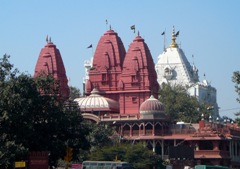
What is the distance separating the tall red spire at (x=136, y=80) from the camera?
105 metres

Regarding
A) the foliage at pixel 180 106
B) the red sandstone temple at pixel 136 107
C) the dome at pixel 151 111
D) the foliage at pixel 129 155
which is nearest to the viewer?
the foliage at pixel 129 155

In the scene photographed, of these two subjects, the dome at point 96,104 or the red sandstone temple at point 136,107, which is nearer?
the red sandstone temple at point 136,107

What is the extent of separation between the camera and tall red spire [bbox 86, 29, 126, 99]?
109 metres

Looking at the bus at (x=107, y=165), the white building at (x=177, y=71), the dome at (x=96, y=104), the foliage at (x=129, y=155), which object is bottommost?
the bus at (x=107, y=165)

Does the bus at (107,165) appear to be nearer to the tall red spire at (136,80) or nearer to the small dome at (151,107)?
the small dome at (151,107)

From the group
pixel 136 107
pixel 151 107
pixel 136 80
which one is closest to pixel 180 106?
pixel 136 80

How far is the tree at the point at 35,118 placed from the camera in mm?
52156

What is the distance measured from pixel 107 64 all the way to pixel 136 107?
7.95 m

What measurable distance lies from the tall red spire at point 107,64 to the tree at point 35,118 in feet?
157

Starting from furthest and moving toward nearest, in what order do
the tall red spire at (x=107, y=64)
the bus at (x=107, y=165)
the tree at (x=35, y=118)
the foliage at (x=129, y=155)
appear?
the tall red spire at (x=107, y=64)
the foliage at (x=129, y=155)
the bus at (x=107, y=165)
the tree at (x=35, y=118)

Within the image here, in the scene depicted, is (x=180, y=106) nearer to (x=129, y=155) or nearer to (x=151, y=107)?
(x=151, y=107)

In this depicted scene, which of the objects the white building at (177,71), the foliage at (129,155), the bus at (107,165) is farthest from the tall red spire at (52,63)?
the bus at (107,165)

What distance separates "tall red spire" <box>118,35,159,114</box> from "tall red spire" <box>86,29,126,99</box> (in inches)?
100

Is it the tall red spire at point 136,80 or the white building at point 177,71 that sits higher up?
the white building at point 177,71
